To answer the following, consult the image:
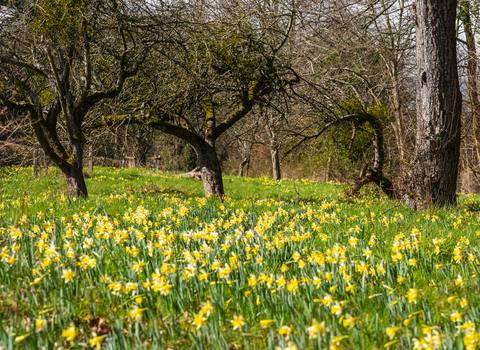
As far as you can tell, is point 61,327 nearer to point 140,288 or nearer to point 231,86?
point 140,288

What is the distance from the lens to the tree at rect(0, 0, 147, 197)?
570cm

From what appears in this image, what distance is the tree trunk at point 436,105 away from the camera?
559cm

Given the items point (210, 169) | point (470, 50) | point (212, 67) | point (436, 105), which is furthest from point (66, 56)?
point (470, 50)

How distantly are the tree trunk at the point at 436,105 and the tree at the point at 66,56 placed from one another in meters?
4.91

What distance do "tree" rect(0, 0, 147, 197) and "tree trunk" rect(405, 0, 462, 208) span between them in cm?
491

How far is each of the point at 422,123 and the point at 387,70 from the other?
6.48m

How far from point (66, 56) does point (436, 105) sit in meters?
6.70

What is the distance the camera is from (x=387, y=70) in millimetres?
11492

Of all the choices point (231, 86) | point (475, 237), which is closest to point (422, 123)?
point (475, 237)

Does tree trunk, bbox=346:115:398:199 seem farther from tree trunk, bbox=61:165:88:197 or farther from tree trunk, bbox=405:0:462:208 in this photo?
tree trunk, bbox=61:165:88:197

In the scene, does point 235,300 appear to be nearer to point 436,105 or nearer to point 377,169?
point 436,105

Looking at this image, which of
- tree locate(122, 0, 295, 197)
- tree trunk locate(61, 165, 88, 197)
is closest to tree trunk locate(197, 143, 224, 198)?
tree locate(122, 0, 295, 197)

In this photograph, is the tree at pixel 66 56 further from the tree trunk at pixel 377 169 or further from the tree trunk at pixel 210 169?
the tree trunk at pixel 377 169

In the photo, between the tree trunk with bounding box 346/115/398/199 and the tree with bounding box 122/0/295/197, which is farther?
the tree trunk with bounding box 346/115/398/199
